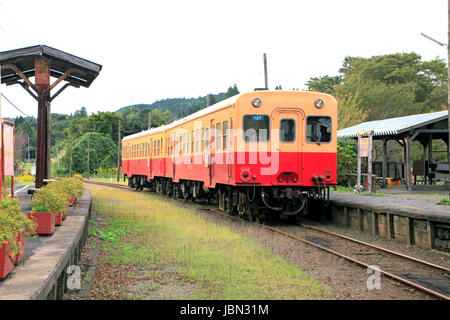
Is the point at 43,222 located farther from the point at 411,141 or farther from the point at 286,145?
the point at 411,141

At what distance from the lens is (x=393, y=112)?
44.8m

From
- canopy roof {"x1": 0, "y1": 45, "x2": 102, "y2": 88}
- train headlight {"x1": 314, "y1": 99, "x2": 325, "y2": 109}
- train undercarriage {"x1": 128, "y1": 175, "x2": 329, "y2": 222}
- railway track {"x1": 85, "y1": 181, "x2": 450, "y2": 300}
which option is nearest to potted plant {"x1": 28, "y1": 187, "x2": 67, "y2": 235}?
railway track {"x1": 85, "y1": 181, "x2": 450, "y2": 300}

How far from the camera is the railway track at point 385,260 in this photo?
6.48 metres

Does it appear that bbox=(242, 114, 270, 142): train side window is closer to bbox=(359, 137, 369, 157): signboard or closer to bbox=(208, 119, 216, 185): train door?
bbox=(208, 119, 216, 185): train door

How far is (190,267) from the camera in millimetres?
7078

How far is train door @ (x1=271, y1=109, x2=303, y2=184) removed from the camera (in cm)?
1161

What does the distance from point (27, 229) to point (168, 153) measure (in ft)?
47.0

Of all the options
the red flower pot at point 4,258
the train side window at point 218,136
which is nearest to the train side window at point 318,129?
the train side window at point 218,136

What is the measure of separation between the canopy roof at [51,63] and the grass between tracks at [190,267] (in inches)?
207

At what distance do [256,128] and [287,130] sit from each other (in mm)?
753

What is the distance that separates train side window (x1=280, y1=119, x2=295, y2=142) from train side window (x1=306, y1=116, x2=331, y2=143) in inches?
14.5

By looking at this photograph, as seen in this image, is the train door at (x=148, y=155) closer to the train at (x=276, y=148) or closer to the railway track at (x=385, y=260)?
the train at (x=276, y=148)
